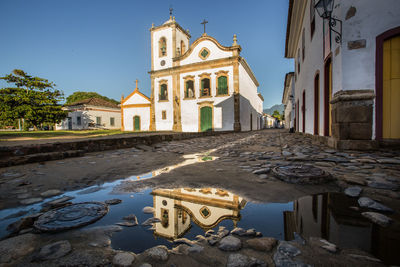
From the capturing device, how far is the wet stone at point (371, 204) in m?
1.48

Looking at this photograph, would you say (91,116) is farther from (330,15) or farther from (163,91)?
(330,15)

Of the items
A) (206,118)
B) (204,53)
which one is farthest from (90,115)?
(204,53)

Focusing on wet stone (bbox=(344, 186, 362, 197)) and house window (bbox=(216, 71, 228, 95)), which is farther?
house window (bbox=(216, 71, 228, 95))

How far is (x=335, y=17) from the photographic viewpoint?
4512mm

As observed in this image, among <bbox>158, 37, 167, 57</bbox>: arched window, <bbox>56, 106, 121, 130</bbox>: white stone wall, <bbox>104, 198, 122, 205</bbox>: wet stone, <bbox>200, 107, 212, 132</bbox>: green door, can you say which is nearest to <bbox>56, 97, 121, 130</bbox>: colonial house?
<bbox>56, 106, 121, 130</bbox>: white stone wall

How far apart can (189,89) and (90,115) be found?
1833 cm

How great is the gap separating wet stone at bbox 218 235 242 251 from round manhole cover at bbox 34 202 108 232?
990mm

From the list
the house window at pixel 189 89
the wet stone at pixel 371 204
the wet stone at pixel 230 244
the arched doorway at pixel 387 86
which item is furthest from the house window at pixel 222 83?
the wet stone at pixel 230 244

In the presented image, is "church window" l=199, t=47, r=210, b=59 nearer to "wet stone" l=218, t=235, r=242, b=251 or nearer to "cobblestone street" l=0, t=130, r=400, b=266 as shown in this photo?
"cobblestone street" l=0, t=130, r=400, b=266

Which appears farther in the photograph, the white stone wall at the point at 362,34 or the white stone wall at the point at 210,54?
the white stone wall at the point at 210,54

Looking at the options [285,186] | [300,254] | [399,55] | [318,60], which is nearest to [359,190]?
[285,186]

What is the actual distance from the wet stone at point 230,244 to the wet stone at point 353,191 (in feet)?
4.59

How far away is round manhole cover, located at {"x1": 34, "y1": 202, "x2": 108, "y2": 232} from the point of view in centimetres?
130

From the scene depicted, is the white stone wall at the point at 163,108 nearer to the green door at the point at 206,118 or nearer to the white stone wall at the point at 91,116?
the green door at the point at 206,118
